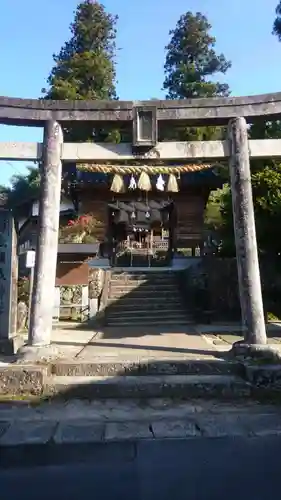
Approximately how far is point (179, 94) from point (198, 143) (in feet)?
95.0

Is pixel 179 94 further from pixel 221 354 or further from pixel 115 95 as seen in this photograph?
pixel 221 354

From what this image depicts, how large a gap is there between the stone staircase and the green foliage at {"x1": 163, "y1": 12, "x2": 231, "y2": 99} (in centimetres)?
2382

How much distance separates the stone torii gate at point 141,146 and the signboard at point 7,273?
116 centimetres

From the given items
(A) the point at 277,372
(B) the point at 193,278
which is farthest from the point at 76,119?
(B) the point at 193,278

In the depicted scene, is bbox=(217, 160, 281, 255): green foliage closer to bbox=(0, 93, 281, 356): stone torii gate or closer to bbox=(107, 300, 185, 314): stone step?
bbox=(107, 300, 185, 314): stone step

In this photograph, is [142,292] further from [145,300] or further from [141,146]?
[141,146]

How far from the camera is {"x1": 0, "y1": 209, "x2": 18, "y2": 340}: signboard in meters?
8.61

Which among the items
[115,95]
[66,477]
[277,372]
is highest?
[115,95]

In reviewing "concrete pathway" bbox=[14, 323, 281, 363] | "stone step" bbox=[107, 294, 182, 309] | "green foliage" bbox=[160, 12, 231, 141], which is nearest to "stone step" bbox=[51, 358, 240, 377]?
"concrete pathway" bbox=[14, 323, 281, 363]

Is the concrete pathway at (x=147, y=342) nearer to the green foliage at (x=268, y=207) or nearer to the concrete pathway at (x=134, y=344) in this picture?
the concrete pathway at (x=134, y=344)

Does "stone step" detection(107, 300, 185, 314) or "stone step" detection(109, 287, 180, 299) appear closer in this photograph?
"stone step" detection(107, 300, 185, 314)

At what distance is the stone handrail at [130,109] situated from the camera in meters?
8.05

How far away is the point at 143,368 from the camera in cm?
709

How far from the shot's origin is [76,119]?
26.9 ft
